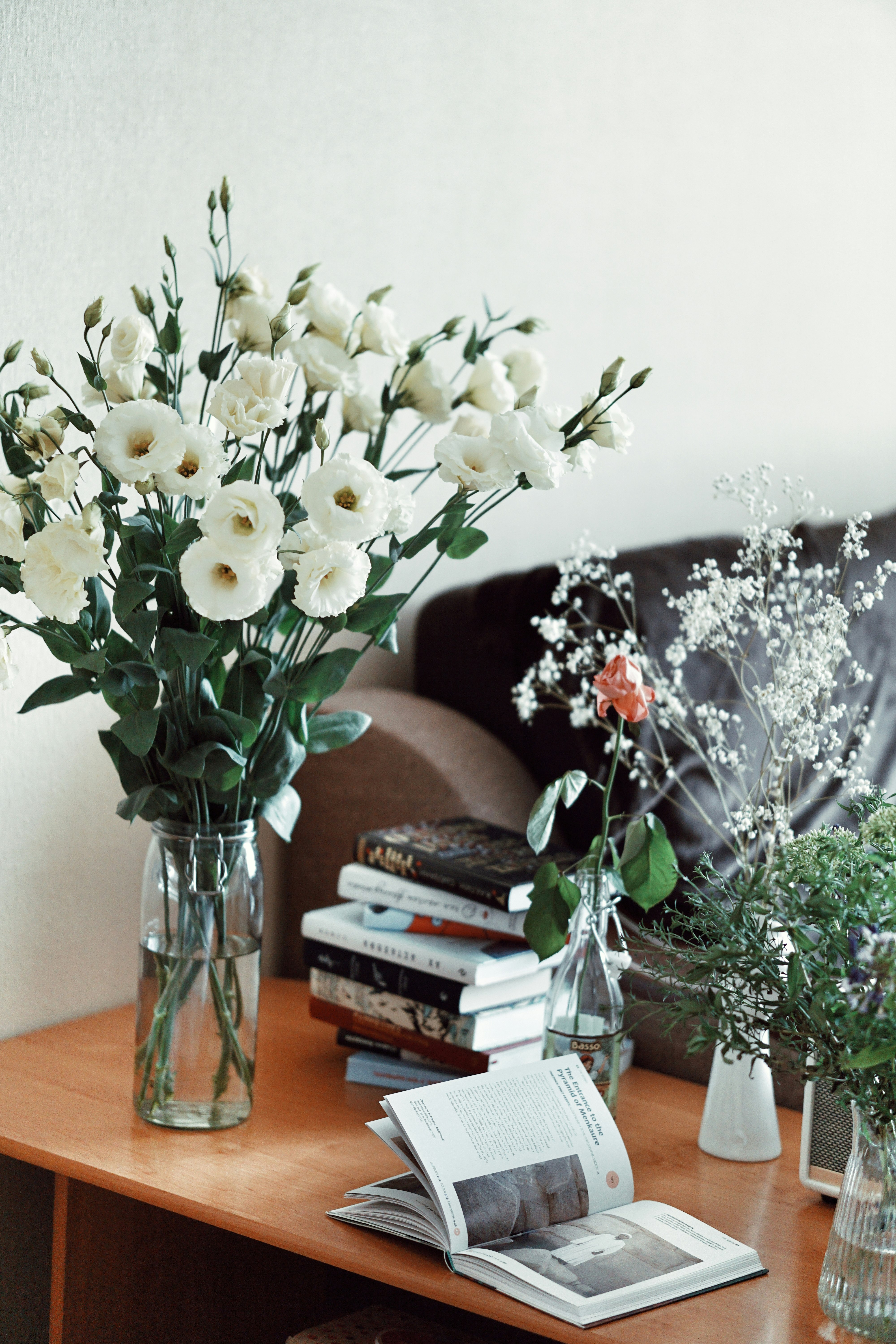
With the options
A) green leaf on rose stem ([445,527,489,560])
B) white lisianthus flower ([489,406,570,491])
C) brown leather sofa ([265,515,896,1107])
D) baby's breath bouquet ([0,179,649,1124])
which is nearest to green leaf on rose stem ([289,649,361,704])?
baby's breath bouquet ([0,179,649,1124])

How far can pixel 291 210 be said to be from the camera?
1547 millimetres

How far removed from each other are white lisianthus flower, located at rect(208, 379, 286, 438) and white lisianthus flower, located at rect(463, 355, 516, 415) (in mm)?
292

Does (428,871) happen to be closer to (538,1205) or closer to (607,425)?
(538,1205)

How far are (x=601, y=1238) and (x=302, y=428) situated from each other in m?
0.73

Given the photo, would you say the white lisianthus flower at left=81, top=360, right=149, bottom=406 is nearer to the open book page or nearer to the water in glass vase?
the water in glass vase

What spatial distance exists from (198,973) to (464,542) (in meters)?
0.43

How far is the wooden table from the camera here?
95 centimetres

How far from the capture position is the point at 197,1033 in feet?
3.74

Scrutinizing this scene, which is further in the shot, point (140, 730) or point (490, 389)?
point (490, 389)

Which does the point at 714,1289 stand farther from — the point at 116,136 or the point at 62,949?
the point at 116,136

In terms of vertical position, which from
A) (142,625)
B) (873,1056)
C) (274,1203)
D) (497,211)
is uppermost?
(497,211)

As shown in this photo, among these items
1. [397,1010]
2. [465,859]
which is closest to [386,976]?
[397,1010]

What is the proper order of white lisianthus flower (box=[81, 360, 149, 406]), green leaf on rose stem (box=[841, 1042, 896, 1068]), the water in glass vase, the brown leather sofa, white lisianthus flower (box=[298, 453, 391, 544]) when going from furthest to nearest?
the brown leather sofa, the water in glass vase, white lisianthus flower (box=[81, 360, 149, 406]), white lisianthus flower (box=[298, 453, 391, 544]), green leaf on rose stem (box=[841, 1042, 896, 1068])

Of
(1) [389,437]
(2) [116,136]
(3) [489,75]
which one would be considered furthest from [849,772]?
(3) [489,75]
